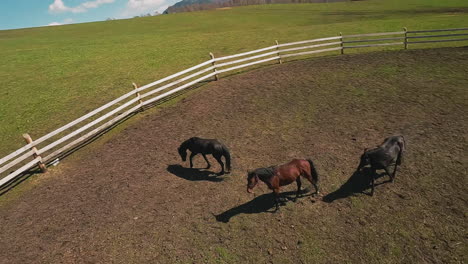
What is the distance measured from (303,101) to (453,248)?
8.11m

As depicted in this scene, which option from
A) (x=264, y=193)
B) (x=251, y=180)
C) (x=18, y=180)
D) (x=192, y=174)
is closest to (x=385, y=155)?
(x=264, y=193)

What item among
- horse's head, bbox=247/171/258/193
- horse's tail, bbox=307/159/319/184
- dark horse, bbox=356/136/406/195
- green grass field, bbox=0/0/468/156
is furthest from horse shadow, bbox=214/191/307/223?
green grass field, bbox=0/0/468/156

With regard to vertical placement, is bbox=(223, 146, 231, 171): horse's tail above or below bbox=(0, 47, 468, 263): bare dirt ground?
above

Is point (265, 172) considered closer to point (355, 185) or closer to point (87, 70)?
point (355, 185)

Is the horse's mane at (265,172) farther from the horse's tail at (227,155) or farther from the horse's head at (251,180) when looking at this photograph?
the horse's tail at (227,155)

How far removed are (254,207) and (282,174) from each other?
1.14m

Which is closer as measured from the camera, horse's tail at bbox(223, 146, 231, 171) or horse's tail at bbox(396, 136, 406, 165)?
horse's tail at bbox(396, 136, 406, 165)

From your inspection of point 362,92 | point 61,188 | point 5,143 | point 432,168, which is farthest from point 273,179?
point 5,143

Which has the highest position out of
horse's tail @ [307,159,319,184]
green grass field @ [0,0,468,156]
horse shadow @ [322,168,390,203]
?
green grass field @ [0,0,468,156]

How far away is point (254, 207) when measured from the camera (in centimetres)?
695

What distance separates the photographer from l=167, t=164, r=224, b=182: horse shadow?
8242mm

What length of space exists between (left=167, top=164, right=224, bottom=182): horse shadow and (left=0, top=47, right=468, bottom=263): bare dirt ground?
6 cm

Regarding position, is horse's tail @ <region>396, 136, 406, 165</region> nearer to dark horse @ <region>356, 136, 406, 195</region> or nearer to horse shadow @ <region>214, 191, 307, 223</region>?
dark horse @ <region>356, 136, 406, 195</region>

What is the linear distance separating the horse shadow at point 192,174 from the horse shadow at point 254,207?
1373mm
